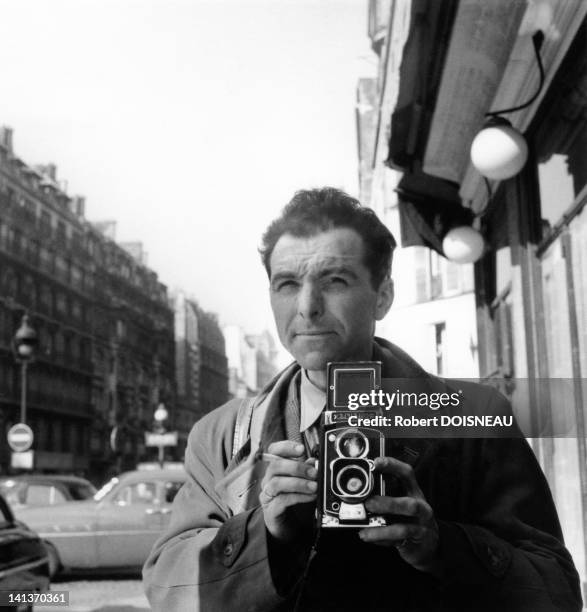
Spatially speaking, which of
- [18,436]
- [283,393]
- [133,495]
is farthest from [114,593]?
[283,393]

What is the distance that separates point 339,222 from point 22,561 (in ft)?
6.60

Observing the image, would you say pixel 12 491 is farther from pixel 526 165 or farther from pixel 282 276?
pixel 282 276

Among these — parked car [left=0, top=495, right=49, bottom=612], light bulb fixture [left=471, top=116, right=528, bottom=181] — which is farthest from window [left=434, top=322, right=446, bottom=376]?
parked car [left=0, top=495, right=49, bottom=612]

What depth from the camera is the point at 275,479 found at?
35.6 inches

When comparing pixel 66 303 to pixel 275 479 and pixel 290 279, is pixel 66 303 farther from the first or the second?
pixel 275 479

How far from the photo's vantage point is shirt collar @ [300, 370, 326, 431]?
108cm

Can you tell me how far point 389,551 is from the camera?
3.33ft

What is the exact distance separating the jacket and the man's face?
0.08 m

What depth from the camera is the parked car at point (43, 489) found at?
534cm

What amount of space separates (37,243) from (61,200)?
0.62 metres

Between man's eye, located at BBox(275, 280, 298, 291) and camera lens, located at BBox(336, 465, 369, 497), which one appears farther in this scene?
man's eye, located at BBox(275, 280, 298, 291)

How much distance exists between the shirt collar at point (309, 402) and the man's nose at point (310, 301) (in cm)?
8

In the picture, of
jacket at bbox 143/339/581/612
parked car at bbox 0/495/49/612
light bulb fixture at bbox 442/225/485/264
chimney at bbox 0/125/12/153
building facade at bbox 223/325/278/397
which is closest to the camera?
jacket at bbox 143/339/581/612

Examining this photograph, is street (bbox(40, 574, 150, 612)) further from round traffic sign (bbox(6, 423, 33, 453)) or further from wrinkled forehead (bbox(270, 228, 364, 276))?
wrinkled forehead (bbox(270, 228, 364, 276))
